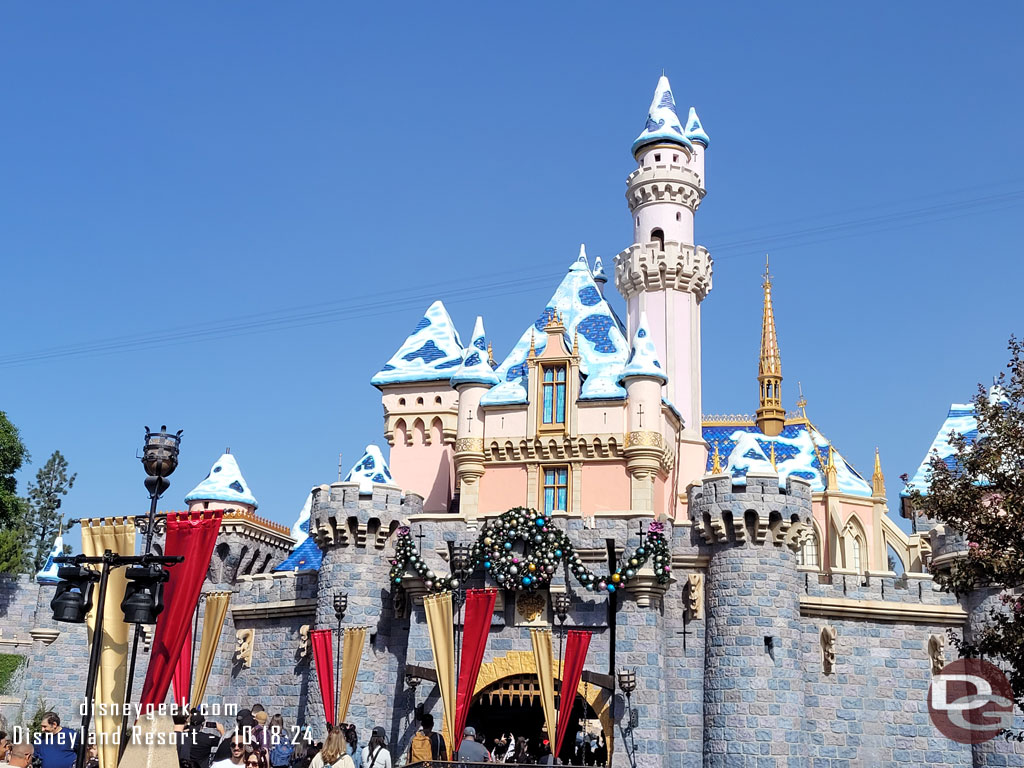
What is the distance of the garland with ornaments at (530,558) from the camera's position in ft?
77.2

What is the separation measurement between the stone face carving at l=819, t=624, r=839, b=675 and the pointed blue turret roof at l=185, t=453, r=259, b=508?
1882cm

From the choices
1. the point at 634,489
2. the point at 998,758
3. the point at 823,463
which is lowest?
the point at 998,758

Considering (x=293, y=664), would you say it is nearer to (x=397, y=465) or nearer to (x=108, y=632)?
(x=397, y=465)

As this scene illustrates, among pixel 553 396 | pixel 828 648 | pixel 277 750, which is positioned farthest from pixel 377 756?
pixel 553 396

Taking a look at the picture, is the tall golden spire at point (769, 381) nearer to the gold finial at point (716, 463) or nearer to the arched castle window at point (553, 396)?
the gold finial at point (716, 463)

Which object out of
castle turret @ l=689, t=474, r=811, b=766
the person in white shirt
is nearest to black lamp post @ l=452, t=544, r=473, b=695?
castle turret @ l=689, t=474, r=811, b=766

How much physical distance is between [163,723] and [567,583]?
1362cm

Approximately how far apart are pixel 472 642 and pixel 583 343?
32.9 ft

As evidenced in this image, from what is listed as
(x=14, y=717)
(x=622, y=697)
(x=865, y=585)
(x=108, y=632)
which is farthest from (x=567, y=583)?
(x=14, y=717)

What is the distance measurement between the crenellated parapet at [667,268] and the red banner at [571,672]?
1455 centimetres

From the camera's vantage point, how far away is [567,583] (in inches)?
944

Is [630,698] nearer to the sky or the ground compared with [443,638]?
nearer to the ground

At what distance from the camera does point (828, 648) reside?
24.4 m
